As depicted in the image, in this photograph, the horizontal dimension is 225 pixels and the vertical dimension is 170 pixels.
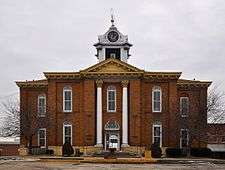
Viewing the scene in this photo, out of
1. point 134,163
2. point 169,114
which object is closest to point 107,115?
point 169,114

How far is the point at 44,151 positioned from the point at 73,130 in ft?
14.0

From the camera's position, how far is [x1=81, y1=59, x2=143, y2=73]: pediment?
67569 mm

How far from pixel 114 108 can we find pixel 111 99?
3.71ft

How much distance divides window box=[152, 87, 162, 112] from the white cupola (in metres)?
8.76

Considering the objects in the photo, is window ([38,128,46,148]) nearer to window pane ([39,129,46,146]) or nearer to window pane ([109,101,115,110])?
window pane ([39,129,46,146])

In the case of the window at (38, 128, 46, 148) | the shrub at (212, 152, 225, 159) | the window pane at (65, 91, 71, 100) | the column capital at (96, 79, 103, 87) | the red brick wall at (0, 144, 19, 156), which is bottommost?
the red brick wall at (0, 144, 19, 156)

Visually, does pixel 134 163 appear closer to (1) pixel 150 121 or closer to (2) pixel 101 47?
(1) pixel 150 121

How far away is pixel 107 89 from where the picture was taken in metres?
68.4

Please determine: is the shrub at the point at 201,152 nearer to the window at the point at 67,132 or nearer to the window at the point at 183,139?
the window at the point at 183,139

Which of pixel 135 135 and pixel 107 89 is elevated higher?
pixel 107 89

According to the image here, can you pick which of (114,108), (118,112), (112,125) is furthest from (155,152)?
(114,108)

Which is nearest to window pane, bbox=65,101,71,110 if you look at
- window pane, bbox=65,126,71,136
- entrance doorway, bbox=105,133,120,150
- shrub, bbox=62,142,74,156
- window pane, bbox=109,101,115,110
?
window pane, bbox=65,126,71,136

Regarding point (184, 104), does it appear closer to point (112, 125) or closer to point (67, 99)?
point (112, 125)

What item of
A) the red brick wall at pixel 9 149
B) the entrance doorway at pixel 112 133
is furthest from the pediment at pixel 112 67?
the red brick wall at pixel 9 149
